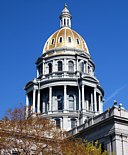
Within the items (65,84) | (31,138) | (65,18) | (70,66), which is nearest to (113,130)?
(31,138)

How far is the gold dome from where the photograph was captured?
85562mm

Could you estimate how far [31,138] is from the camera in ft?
127

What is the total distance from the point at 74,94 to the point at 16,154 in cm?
4231

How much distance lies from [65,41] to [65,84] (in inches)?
488

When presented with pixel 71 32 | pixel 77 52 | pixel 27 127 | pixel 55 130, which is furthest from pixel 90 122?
pixel 71 32

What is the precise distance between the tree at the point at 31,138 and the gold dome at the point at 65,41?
4623 centimetres

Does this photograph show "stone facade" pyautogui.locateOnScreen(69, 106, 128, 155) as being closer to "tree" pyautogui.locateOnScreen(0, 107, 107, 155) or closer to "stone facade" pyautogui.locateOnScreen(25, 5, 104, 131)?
"tree" pyautogui.locateOnScreen(0, 107, 107, 155)

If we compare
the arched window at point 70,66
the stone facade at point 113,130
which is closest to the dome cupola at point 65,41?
the arched window at point 70,66

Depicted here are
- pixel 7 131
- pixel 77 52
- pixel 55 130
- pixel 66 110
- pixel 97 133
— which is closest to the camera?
pixel 7 131

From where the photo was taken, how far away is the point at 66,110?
7644cm

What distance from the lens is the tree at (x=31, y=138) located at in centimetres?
3794

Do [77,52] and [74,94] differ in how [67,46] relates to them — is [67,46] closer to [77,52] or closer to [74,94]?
[77,52]

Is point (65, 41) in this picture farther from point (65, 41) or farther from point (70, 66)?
point (70, 66)

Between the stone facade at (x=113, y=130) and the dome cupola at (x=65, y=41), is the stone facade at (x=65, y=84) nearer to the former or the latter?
the dome cupola at (x=65, y=41)
